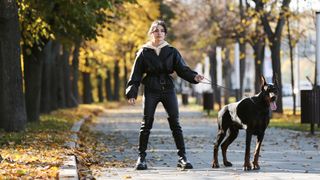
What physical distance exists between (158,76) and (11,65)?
7.57 meters

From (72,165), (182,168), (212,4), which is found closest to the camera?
(72,165)

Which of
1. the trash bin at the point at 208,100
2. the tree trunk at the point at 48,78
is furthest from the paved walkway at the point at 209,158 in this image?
the trash bin at the point at 208,100

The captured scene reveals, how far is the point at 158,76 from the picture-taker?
11.8 metres

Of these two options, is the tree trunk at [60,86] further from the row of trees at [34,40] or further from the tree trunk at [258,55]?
the tree trunk at [258,55]

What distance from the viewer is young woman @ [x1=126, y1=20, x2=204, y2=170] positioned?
11664 millimetres

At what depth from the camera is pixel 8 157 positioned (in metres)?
12.3

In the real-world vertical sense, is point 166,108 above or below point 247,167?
above

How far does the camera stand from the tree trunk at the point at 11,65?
60.0ft

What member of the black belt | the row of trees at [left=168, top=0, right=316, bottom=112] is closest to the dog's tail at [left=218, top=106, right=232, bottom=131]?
the black belt

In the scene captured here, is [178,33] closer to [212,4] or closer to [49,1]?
[212,4]

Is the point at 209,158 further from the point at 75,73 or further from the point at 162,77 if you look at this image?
the point at 75,73

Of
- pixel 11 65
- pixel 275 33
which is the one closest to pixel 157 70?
pixel 11 65

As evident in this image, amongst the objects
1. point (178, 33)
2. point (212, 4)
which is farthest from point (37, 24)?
point (178, 33)

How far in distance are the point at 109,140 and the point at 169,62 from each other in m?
8.24
